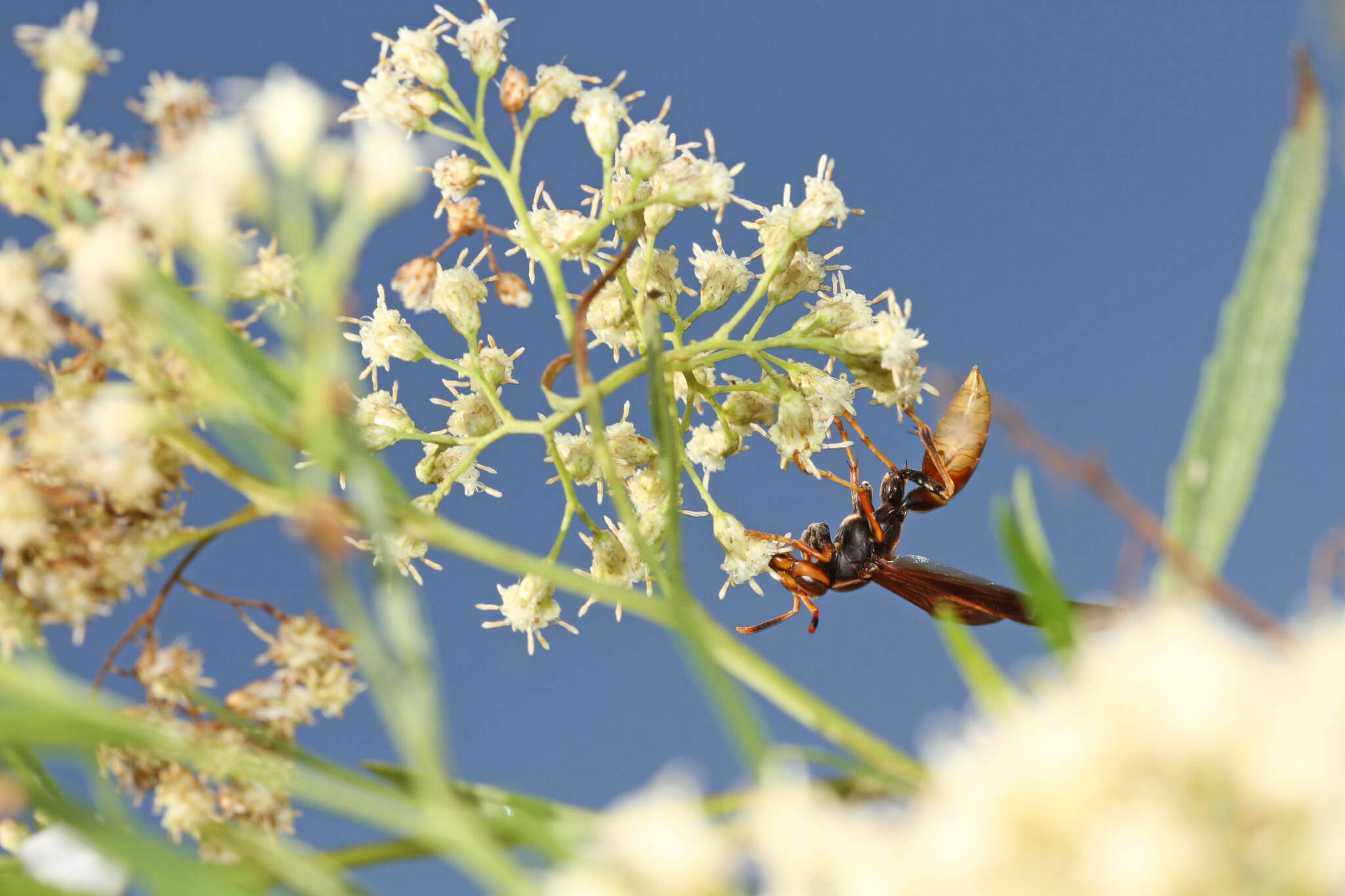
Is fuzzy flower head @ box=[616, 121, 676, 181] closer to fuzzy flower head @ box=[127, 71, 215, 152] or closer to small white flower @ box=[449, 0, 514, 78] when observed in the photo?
small white flower @ box=[449, 0, 514, 78]

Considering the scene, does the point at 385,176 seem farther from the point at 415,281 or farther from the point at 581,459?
the point at 581,459

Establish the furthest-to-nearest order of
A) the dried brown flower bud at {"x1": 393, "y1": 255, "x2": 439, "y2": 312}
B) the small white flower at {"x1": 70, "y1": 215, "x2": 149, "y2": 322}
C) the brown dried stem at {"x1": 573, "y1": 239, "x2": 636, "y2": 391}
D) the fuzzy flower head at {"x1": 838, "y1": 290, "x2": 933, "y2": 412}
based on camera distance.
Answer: the fuzzy flower head at {"x1": 838, "y1": 290, "x2": 933, "y2": 412}
the dried brown flower bud at {"x1": 393, "y1": 255, "x2": 439, "y2": 312}
the brown dried stem at {"x1": 573, "y1": 239, "x2": 636, "y2": 391}
the small white flower at {"x1": 70, "y1": 215, "x2": 149, "y2": 322}

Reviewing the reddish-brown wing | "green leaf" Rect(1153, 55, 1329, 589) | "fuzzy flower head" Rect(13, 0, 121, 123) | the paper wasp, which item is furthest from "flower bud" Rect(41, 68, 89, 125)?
the reddish-brown wing

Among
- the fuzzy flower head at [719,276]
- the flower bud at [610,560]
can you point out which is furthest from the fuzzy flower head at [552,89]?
the flower bud at [610,560]

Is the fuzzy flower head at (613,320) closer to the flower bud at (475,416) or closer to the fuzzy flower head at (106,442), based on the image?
the flower bud at (475,416)

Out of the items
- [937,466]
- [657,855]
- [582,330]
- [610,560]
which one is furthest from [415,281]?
[937,466]

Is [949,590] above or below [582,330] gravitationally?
above
